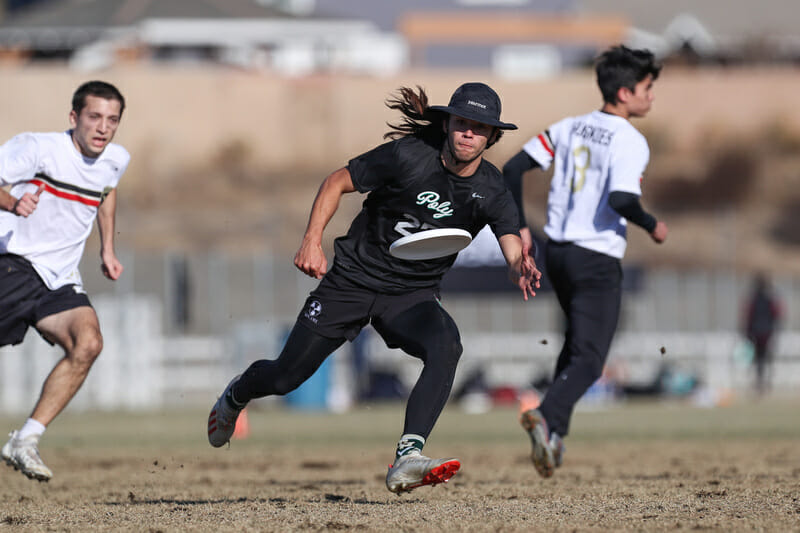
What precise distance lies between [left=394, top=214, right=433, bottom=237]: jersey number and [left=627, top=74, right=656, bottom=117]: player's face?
2.13m

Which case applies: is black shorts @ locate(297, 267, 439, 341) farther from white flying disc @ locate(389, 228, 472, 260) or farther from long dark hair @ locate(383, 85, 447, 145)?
long dark hair @ locate(383, 85, 447, 145)

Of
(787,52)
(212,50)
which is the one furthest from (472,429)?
(787,52)

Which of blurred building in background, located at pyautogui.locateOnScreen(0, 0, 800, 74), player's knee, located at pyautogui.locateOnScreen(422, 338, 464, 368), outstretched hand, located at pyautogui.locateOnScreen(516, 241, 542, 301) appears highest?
blurred building in background, located at pyautogui.locateOnScreen(0, 0, 800, 74)

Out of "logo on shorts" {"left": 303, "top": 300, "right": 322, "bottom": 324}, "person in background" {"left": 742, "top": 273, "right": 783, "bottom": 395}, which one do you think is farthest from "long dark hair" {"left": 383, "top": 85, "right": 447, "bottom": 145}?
"person in background" {"left": 742, "top": 273, "right": 783, "bottom": 395}

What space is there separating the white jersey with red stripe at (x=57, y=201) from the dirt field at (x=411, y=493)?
1409mm

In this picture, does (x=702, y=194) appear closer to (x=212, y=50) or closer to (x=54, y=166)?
(x=212, y=50)

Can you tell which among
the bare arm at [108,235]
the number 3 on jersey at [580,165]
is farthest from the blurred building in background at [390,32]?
the number 3 on jersey at [580,165]

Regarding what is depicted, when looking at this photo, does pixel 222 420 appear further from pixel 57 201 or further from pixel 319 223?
pixel 57 201

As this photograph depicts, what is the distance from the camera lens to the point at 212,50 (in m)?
44.2

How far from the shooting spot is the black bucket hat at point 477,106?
6.53 m

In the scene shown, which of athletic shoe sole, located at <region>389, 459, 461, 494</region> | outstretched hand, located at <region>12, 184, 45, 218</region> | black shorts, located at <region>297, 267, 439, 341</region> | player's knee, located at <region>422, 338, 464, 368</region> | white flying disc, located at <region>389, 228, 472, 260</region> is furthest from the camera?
outstretched hand, located at <region>12, 184, 45, 218</region>

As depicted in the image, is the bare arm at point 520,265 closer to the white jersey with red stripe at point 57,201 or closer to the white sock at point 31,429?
the white jersey with red stripe at point 57,201

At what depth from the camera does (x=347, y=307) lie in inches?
276

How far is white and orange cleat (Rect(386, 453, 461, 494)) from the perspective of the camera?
20.7ft
